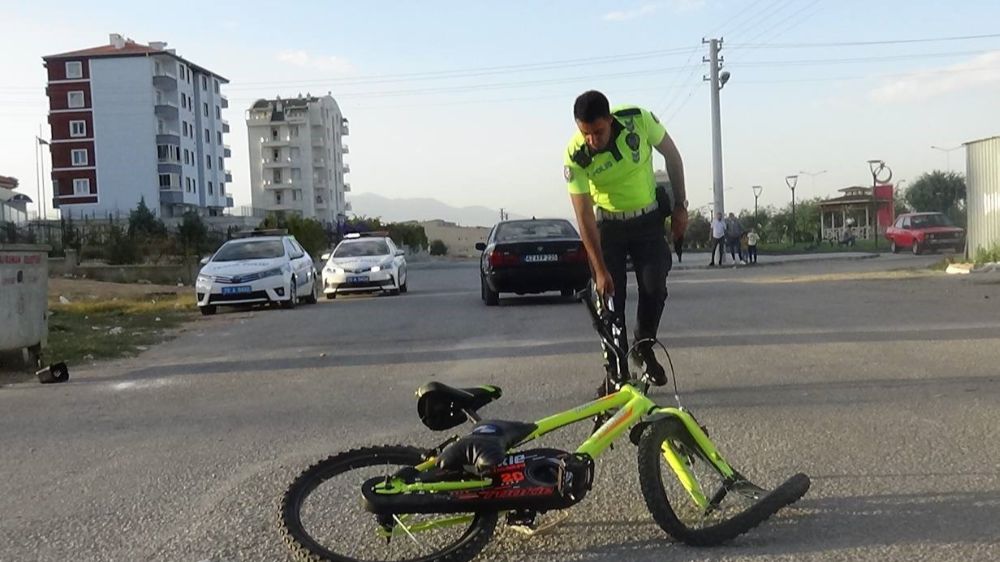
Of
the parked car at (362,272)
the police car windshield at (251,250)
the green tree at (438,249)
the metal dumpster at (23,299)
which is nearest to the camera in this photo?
the metal dumpster at (23,299)

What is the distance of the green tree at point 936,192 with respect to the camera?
76.7m

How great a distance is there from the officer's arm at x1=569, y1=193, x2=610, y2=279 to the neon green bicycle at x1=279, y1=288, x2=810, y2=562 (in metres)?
1.49

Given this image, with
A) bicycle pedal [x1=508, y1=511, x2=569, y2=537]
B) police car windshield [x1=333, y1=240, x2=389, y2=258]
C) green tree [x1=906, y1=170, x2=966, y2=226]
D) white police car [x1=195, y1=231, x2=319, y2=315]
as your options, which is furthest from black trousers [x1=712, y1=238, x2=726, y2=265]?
green tree [x1=906, y1=170, x2=966, y2=226]

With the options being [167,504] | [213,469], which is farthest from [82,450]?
[167,504]

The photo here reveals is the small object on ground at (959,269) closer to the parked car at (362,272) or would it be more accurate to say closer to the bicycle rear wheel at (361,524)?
the parked car at (362,272)

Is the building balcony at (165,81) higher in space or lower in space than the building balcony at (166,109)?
higher

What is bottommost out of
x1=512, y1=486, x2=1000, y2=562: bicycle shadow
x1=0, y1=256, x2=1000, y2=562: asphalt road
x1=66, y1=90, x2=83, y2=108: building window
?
x1=512, y1=486, x2=1000, y2=562: bicycle shadow

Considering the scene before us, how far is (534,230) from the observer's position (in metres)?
17.4

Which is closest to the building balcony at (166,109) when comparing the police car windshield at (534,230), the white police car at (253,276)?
the white police car at (253,276)

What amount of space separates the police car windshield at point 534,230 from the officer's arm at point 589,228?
10996 millimetres

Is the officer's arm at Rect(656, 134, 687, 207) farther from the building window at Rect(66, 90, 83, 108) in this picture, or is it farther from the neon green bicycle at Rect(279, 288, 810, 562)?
the building window at Rect(66, 90, 83, 108)

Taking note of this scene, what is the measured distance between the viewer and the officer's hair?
536 centimetres

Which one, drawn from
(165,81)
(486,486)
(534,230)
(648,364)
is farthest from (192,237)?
(165,81)

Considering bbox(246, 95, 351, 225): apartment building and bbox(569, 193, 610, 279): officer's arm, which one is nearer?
bbox(569, 193, 610, 279): officer's arm
